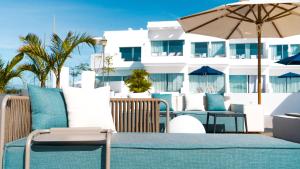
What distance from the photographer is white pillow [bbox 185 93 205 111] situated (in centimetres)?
828

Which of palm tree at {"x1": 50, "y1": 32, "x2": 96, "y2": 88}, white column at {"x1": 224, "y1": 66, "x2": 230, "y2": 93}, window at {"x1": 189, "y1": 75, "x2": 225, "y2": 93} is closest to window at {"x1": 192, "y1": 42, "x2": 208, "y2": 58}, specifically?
window at {"x1": 189, "y1": 75, "x2": 225, "y2": 93}

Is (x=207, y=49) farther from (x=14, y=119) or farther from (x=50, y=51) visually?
(x=14, y=119)

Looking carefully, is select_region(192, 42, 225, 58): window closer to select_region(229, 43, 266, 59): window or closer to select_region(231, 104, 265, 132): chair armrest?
select_region(229, 43, 266, 59): window

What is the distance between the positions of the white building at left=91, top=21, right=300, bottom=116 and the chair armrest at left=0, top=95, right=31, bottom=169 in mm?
21380

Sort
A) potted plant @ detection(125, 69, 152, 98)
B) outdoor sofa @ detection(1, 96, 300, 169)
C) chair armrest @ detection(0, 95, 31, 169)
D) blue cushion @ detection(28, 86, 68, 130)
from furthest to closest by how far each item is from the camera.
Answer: potted plant @ detection(125, 69, 152, 98), blue cushion @ detection(28, 86, 68, 130), chair armrest @ detection(0, 95, 31, 169), outdoor sofa @ detection(1, 96, 300, 169)

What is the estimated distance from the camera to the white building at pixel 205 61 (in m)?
24.3

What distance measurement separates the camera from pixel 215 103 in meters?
8.23

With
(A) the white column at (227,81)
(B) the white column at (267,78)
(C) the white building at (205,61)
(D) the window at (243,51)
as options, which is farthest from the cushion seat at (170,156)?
(D) the window at (243,51)

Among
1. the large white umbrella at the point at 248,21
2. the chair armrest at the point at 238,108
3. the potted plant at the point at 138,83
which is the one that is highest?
the large white umbrella at the point at 248,21

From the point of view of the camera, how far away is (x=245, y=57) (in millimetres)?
25625

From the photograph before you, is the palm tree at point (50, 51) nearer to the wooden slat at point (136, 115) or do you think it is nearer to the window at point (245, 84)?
the wooden slat at point (136, 115)

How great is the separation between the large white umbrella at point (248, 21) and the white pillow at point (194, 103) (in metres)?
1.45

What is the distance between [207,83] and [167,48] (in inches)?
152

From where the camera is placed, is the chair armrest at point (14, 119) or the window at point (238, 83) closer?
the chair armrest at point (14, 119)
